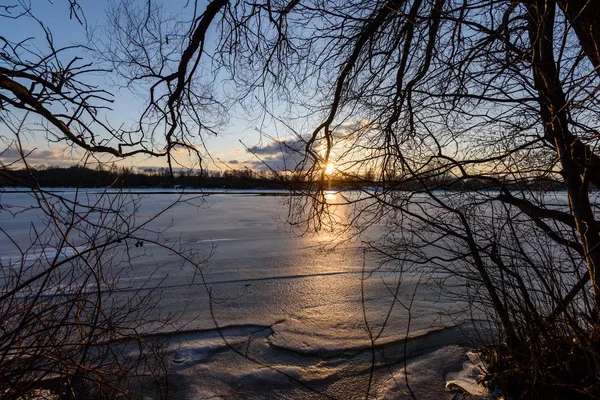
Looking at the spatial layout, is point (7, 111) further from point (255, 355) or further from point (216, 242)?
point (216, 242)

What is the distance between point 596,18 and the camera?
2203 millimetres

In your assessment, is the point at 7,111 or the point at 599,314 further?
the point at 599,314

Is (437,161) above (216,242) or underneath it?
above

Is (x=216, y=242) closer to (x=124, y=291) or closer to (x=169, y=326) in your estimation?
(x=124, y=291)

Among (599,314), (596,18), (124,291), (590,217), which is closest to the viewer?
(596,18)

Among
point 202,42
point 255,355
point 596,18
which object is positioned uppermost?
point 202,42

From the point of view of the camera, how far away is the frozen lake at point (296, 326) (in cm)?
343

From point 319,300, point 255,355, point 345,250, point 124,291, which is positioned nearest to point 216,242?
point 345,250

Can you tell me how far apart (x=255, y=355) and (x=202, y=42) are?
10.5 ft

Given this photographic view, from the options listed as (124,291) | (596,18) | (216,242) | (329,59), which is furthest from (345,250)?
(596,18)

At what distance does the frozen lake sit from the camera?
3.43 meters

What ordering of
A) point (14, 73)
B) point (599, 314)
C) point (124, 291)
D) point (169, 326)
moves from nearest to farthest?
point (14, 73) < point (599, 314) < point (169, 326) < point (124, 291)

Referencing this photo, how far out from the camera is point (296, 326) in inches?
182

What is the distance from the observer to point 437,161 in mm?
3432
